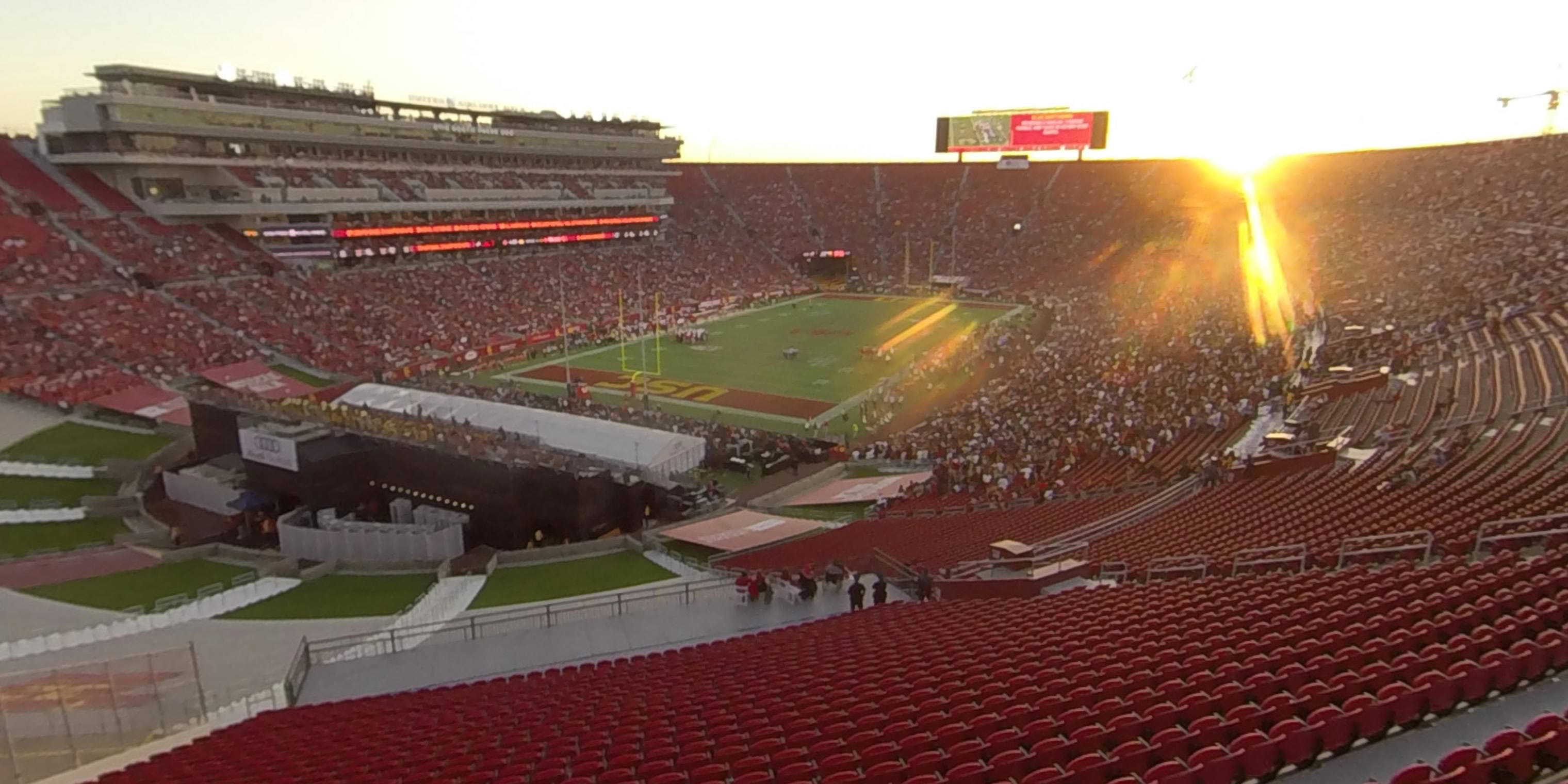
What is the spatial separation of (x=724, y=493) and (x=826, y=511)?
3338 mm

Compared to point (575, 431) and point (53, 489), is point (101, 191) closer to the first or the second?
point (53, 489)

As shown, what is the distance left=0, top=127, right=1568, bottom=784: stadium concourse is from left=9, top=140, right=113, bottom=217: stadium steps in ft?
0.91

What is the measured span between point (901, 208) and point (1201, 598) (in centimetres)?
8259

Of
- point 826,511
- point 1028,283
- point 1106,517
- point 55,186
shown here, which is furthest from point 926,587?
point 1028,283

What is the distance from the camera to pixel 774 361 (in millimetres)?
48156

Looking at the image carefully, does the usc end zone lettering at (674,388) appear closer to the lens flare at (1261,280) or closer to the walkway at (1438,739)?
the lens flare at (1261,280)

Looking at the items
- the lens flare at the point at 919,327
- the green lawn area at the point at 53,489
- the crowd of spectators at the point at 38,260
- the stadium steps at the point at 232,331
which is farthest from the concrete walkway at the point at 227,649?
the lens flare at the point at 919,327

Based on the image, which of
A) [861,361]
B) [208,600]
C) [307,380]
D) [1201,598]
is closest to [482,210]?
[307,380]

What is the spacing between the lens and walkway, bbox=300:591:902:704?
13578mm

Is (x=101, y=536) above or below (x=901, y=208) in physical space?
below

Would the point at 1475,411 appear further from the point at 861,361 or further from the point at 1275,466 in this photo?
the point at 861,361

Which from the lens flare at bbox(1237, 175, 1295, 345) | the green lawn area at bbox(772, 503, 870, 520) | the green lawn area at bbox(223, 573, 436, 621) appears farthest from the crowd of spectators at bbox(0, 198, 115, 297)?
the lens flare at bbox(1237, 175, 1295, 345)

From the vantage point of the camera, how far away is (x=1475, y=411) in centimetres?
2028

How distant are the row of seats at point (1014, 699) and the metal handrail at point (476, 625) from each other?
96.1 inches
